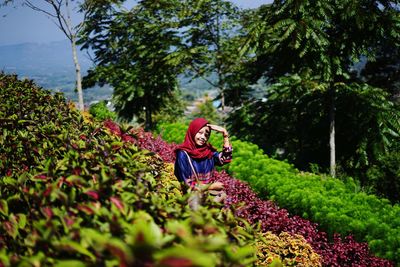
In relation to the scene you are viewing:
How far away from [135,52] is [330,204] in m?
16.4

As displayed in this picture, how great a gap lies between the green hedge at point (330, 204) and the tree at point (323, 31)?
3.08 m

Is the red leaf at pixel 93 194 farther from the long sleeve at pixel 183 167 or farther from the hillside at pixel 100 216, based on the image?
the long sleeve at pixel 183 167

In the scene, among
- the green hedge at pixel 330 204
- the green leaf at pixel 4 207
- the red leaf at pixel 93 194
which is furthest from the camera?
the green hedge at pixel 330 204

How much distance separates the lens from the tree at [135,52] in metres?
17.9

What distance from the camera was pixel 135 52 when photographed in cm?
2006

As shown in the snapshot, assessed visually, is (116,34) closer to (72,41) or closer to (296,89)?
(72,41)

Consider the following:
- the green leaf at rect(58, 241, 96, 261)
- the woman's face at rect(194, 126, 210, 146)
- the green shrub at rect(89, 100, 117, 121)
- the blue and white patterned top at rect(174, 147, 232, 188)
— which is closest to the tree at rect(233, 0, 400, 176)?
the blue and white patterned top at rect(174, 147, 232, 188)

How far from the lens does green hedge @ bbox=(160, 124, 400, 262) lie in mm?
5113

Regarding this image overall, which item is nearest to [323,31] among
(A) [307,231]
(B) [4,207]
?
(A) [307,231]

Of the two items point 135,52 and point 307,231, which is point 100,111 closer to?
point 135,52

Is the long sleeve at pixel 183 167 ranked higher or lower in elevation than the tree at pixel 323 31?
lower

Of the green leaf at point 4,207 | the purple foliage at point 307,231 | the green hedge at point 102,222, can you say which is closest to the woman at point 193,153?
the purple foliage at point 307,231

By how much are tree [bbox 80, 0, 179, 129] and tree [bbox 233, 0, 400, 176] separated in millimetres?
7881

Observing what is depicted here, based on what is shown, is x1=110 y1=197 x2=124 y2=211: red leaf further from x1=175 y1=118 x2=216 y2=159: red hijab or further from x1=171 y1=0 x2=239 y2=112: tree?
x1=171 y1=0 x2=239 y2=112: tree
